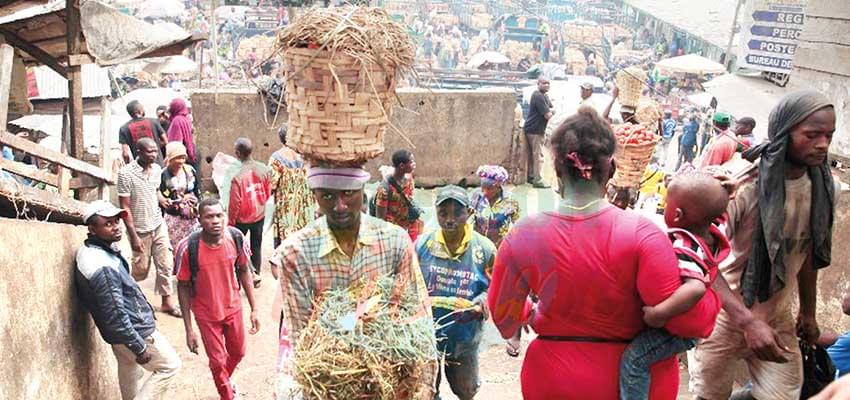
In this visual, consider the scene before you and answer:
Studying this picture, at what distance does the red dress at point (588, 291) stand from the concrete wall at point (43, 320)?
110 inches

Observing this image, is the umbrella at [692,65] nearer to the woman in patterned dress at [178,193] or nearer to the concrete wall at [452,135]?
the concrete wall at [452,135]

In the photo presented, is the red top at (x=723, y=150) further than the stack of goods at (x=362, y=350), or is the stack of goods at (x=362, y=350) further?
the red top at (x=723, y=150)

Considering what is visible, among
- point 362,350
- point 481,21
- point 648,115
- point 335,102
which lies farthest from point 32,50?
point 481,21

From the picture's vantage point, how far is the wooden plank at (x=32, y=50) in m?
6.56

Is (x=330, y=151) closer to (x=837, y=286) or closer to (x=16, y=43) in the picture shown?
(x=837, y=286)

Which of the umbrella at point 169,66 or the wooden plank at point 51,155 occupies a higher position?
the umbrella at point 169,66

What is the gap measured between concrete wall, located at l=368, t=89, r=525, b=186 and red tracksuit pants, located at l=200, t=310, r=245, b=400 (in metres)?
6.31

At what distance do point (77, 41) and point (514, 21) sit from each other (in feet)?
101

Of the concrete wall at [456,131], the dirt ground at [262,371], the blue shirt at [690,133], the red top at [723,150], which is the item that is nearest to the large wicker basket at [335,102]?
the dirt ground at [262,371]

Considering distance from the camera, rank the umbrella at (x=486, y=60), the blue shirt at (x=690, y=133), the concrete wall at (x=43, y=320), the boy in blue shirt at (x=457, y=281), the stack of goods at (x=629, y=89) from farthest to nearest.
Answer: the umbrella at (x=486, y=60), the blue shirt at (x=690, y=133), the stack of goods at (x=629, y=89), the boy in blue shirt at (x=457, y=281), the concrete wall at (x=43, y=320)

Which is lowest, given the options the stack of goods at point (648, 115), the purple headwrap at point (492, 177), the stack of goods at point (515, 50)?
the purple headwrap at point (492, 177)

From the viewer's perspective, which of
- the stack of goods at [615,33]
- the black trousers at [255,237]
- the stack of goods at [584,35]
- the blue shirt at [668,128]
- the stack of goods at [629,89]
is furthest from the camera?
the stack of goods at [615,33]

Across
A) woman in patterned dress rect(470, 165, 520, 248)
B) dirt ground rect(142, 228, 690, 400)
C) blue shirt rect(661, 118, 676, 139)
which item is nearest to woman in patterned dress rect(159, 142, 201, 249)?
dirt ground rect(142, 228, 690, 400)

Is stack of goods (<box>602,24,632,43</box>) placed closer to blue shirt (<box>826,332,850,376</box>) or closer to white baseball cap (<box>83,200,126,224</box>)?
white baseball cap (<box>83,200,126,224</box>)
